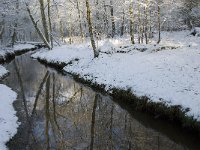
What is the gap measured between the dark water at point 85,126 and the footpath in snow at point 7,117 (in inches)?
11.5

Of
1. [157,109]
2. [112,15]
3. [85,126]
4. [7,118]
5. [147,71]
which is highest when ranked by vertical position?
[112,15]

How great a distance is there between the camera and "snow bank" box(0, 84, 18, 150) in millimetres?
12575

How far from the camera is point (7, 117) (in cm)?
1496

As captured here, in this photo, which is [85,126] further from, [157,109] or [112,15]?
[112,15]

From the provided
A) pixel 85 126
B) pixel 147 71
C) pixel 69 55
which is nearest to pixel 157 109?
pixel 85 126

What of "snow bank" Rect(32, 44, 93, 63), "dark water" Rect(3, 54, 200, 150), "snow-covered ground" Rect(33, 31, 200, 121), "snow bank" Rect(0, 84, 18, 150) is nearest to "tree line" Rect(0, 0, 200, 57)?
"snow bank" Rect(32, 44, 93, 63)

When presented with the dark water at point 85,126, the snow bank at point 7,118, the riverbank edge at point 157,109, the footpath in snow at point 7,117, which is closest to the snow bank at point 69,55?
the dark water at point 85,126

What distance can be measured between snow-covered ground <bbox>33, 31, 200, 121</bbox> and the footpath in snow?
6.25m

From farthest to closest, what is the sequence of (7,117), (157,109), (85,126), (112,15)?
(112,15) < (7,117) < (157,109) < (85,126)

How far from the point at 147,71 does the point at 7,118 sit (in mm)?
9378

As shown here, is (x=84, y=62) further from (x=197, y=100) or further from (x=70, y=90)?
(x=197, y=100)

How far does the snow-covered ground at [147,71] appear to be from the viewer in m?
14.7

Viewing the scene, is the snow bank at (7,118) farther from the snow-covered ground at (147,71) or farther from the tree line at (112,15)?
the tree line at (112,15)

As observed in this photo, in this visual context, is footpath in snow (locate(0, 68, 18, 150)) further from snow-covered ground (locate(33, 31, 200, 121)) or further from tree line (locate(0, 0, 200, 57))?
tree line (locate(0, 0, 200, 57))
